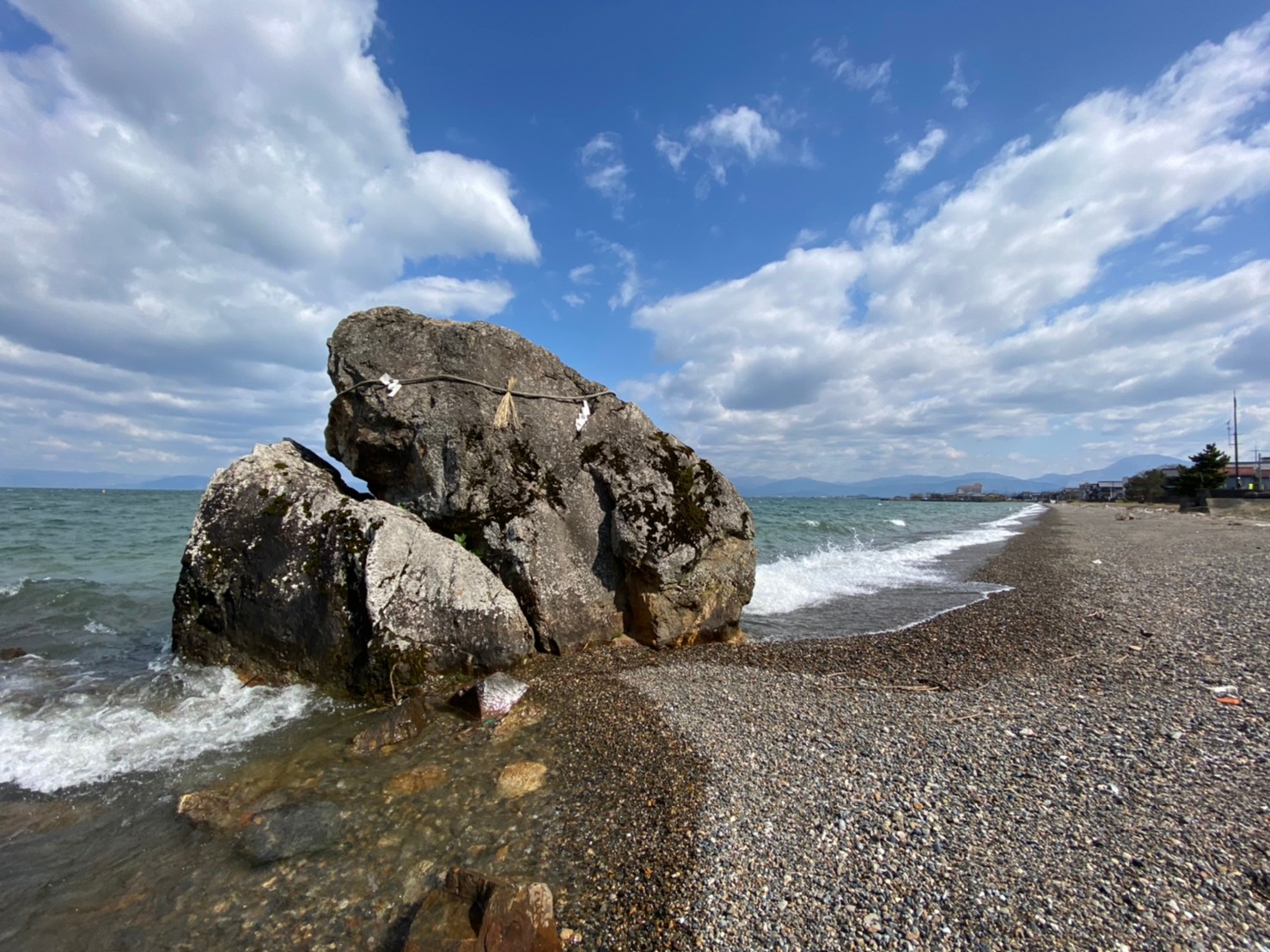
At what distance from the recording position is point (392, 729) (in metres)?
6.97

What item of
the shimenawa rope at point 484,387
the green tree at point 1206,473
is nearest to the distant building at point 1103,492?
the green tree at point 1206,473

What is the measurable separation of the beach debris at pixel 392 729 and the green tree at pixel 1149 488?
10305cm

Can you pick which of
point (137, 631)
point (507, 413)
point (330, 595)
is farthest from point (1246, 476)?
point (137, 631)

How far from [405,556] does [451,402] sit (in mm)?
3297

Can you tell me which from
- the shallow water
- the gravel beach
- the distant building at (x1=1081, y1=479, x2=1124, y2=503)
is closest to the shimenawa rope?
the gravel beach

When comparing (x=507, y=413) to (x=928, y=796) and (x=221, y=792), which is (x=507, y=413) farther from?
(x=928, y=796)

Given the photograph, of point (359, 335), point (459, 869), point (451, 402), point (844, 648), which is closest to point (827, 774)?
point (459, 869)

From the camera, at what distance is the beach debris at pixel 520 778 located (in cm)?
577

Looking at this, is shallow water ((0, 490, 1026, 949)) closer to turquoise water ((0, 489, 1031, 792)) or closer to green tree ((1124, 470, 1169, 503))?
turquoise water ((0, 489, 1031, 792))

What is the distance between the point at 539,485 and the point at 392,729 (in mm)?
4976

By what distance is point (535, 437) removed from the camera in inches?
440

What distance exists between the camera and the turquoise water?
698cm

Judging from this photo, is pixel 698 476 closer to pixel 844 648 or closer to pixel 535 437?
pixel 535 437

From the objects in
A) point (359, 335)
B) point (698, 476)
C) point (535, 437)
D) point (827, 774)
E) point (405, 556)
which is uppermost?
point (359, 335)
